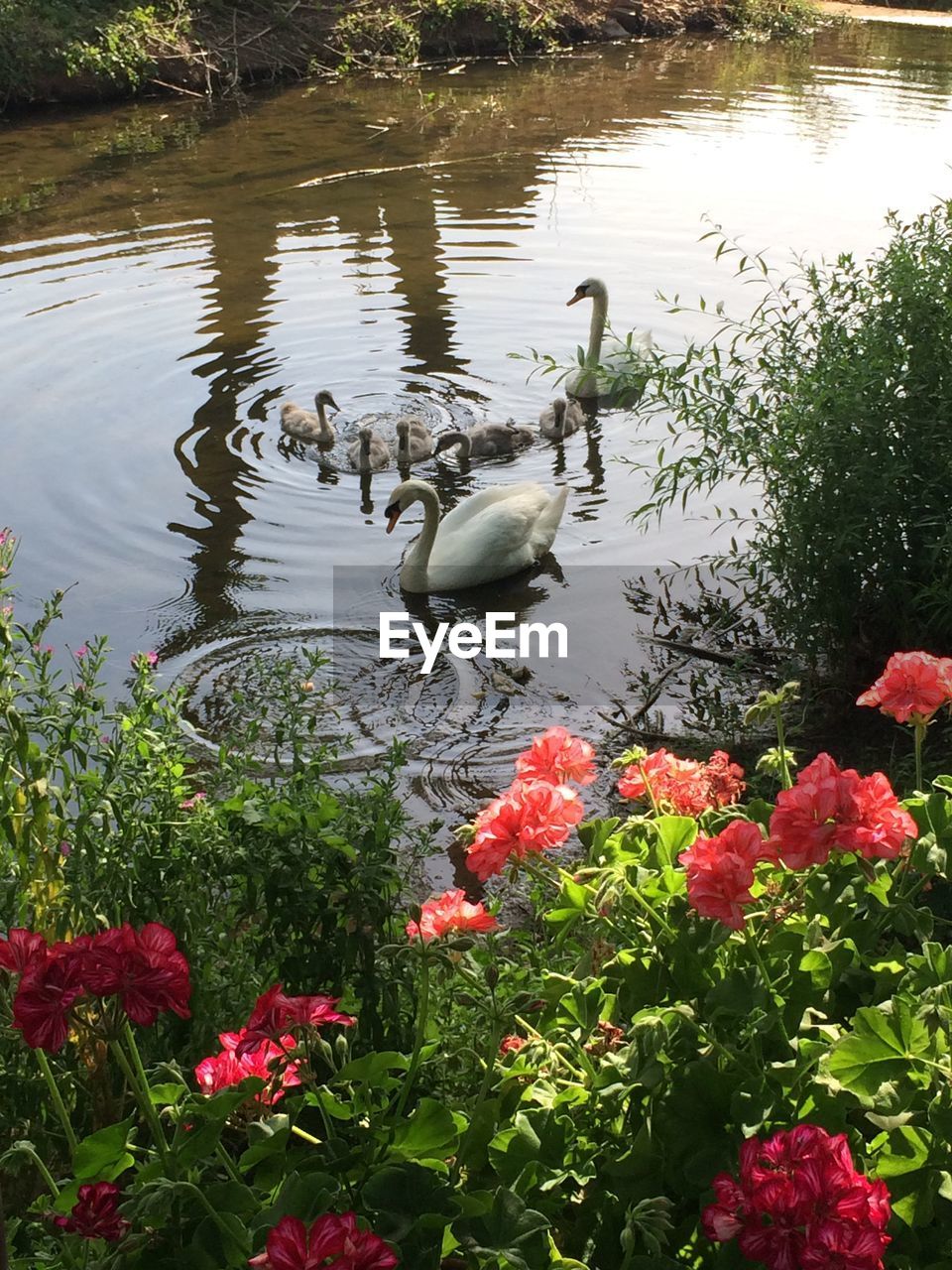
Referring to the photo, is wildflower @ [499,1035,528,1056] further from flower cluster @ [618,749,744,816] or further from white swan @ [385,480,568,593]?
white swan @ [385,480,568,593]

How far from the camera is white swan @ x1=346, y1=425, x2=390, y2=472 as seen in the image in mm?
7957

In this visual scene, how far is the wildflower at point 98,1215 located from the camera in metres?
1.87

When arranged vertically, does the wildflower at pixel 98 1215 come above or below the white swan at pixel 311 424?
above

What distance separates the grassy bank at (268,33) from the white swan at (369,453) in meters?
11.3

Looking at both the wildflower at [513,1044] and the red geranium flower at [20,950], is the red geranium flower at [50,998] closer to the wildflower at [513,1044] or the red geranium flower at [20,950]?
the red geranium flower at [20,950]

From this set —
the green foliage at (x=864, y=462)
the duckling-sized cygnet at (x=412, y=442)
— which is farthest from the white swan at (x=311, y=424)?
the green foliage at (x=864, y=462)

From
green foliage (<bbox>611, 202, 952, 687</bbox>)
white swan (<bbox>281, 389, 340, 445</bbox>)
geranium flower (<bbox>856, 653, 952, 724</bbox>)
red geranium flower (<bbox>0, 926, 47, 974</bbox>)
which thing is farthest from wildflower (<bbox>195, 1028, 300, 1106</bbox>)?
white swan (<bbox>281, 389, 340, 445</bbox>)

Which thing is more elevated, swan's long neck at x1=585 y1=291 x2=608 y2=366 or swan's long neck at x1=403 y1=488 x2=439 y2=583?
swan's long neck at x1=585 y1=291 x2=608 y2=366

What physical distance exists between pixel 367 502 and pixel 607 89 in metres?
13.0

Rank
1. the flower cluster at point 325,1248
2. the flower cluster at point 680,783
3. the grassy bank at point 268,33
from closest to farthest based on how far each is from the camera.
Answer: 1. the flower cluster at point 325,1248
2. the flower cluster at point 680,783
3. the grassy bank at point 268,33

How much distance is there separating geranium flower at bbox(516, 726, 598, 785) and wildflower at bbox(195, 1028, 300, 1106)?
76 cm

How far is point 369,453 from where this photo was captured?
7.96m

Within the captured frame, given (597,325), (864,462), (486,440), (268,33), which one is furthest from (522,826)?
(268,33)

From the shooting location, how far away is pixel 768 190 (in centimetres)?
1336
